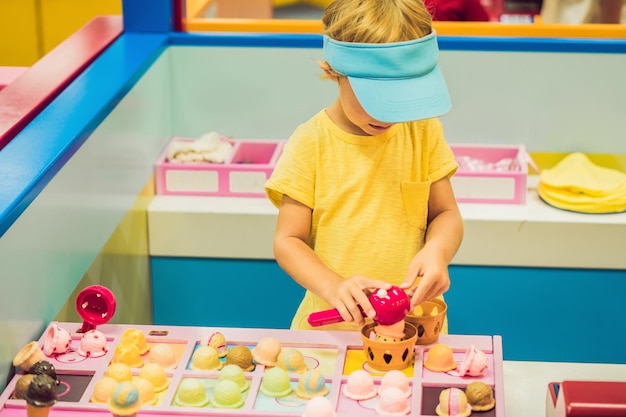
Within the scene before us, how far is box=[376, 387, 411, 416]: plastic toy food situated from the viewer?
134 centimetres

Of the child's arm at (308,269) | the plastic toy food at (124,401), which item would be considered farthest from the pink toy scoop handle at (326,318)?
the plastic toy food at (124,401)

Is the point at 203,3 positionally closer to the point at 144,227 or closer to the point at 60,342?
the point at 144,227

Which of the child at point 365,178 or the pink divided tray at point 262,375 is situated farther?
the child at point 365,178

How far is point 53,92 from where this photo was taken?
2031 millimetres

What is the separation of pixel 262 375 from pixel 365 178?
0.43 m

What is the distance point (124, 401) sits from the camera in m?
1.25

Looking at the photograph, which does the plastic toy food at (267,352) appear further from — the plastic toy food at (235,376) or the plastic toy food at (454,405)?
the plastic toy food at (454,405)

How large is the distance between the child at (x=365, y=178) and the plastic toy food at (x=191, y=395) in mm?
268

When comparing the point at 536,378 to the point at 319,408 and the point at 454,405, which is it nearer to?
the point at 454,405

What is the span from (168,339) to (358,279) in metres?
0.32

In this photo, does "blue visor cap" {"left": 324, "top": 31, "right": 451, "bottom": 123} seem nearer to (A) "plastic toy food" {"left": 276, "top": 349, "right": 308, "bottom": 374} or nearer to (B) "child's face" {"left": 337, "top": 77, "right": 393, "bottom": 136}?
(B) "child's face" {"left": 337, "top": 77, "right": 393, "bottom": 136}

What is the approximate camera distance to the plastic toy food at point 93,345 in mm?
1521

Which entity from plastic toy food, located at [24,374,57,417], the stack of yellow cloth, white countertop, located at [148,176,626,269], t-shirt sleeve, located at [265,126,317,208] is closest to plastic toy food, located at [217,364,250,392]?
plastic toy food, located at [24,374,57,417]

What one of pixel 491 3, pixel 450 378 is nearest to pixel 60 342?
pixel 450 378
